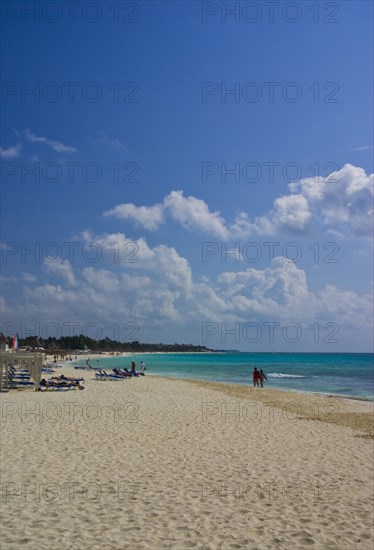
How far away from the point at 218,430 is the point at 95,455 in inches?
192

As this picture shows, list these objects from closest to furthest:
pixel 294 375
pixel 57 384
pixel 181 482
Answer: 1. pixel 181 482
2. pixel 57 384
3. pixel 294 375

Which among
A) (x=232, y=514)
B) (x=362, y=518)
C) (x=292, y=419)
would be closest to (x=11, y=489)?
(x=232, y=514)

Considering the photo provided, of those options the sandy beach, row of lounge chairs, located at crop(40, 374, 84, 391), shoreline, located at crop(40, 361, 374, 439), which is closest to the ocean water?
shoreline, located at crop(40, 361, 374, 439)

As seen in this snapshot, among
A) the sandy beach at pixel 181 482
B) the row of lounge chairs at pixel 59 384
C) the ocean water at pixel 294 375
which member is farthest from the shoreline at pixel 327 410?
the row of lounge chairs at pixel 59 384

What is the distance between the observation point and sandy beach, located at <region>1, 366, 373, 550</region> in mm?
6848

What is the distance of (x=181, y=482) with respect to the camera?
9.14 metres

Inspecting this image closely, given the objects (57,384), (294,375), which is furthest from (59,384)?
(294,375)

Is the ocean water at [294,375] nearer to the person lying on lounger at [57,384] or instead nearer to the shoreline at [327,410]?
the shoreline at [327,410]

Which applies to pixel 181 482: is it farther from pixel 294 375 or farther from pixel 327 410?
pixel 294 375

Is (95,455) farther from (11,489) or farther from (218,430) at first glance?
(218,430)

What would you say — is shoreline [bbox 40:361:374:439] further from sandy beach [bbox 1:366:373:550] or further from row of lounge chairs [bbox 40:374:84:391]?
row of lounge chairs [bbox 40:374:84:391]

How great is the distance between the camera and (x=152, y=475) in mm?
9523

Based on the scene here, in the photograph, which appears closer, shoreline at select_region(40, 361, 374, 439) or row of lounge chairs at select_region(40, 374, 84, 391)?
shoreline at select_region(40, 361, 374, 439)

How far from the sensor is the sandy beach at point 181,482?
270 inches
